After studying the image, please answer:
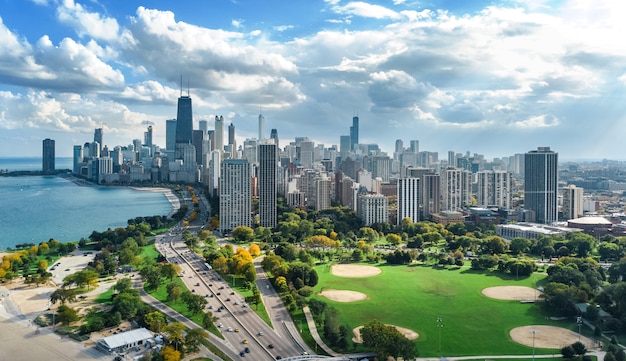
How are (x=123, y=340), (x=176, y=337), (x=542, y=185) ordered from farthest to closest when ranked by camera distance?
(x=542, y=185) → (x=123, y=340) → (x=176, y=337)

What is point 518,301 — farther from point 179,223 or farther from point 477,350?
point 179,223

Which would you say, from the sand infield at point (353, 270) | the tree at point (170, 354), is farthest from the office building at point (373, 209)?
the tree at point (170, 354)

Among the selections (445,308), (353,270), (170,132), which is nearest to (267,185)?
(353,270)

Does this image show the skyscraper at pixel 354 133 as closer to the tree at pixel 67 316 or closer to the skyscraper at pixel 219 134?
the skyscraper at pixel 219 134

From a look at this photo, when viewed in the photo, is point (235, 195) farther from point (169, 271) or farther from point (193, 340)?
point (193, 340)

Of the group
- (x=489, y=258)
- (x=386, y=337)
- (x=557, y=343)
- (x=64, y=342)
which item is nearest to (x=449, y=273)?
(x=489, y=258)
